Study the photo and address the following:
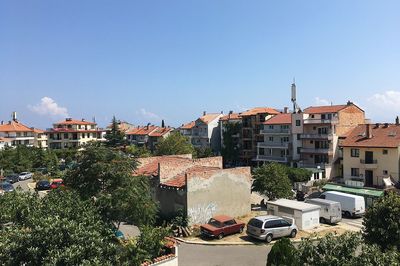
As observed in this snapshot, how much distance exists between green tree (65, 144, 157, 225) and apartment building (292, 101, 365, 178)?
4356cm

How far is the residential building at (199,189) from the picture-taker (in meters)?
31.5

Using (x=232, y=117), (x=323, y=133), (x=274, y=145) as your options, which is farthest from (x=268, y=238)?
(x=232, y=117)

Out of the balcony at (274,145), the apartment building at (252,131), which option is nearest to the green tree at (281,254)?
the balcony at (274,145)

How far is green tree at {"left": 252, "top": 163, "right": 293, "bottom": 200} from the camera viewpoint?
127ft

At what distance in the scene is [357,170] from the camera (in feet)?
184

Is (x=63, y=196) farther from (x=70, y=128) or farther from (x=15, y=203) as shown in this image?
(x=70, y=128)

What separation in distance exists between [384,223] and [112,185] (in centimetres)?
1575

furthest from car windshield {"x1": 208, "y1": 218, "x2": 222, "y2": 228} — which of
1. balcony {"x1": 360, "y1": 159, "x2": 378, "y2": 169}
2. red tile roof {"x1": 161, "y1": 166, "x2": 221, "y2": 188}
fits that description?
balcony {"x1": 360, "y1": 159, "x2": 378, "y2": 169}

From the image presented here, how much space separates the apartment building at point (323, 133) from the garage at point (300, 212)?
28.9m

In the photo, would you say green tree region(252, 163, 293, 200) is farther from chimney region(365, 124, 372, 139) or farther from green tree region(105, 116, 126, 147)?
green tree region(105, 116, 126, 147)

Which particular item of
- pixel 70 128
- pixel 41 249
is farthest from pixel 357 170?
pixel 70 128

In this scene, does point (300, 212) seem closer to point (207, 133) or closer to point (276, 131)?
point (276, 131)

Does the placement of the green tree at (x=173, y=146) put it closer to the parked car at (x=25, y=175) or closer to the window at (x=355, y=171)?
the parked car at (x=25, y=175)

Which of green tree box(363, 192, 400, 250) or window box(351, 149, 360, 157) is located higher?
window box(351, 149, 360, 157)
